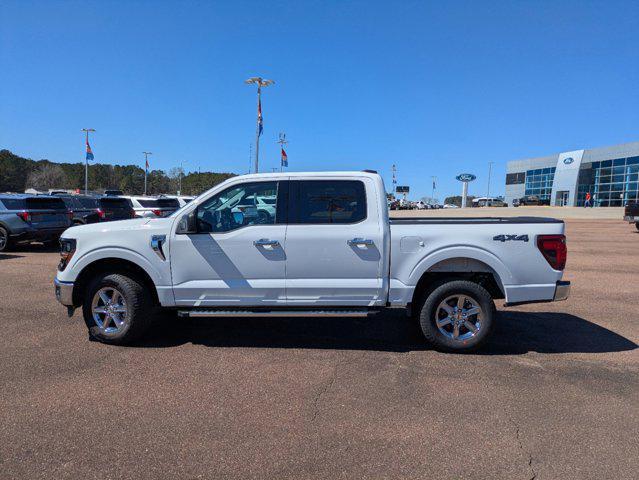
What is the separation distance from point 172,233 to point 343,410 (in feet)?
8.88

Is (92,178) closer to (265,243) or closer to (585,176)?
(585,176)

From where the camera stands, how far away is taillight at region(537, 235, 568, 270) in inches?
194

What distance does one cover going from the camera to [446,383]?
429cm

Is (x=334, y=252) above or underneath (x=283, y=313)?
above

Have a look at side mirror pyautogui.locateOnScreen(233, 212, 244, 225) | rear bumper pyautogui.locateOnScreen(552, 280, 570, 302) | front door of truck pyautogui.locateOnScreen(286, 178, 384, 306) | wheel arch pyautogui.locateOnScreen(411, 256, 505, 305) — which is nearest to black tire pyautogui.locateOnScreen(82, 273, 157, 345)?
side mirror pyautogui.locateOnScreen(233, 212, 244, 225)

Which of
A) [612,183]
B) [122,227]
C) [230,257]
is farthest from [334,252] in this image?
[612,183]

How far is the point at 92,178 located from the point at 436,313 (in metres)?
129

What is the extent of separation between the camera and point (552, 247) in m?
4.93

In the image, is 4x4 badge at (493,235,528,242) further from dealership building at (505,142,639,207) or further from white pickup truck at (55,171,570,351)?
dealership building at (505,142,639,207)

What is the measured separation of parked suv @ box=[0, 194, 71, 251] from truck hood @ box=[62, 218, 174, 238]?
9.42m

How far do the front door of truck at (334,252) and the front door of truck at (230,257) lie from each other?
149mm

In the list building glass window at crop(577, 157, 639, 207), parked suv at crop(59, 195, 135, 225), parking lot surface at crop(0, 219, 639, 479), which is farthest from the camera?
building glass window at crop(577, 157, 639, 207)

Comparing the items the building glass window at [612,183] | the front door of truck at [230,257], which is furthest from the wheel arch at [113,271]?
the building glass window at [612,183]

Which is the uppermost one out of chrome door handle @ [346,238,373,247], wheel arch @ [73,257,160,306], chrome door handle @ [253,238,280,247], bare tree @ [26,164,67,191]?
bare tree @ [26,164,67,191]
